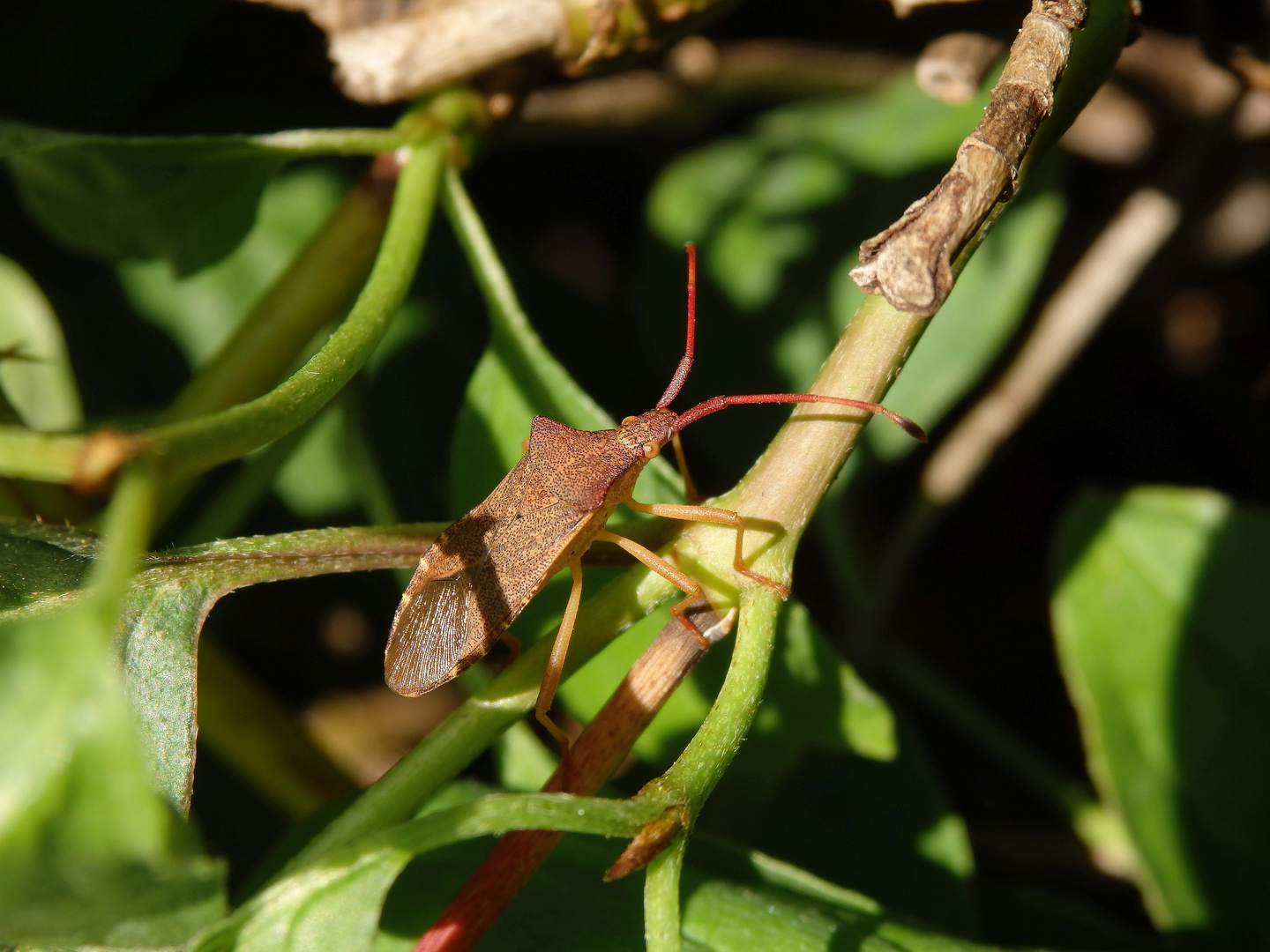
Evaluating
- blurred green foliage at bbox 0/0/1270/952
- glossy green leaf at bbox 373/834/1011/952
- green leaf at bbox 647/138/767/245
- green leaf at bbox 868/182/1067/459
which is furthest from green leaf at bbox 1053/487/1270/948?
green leaf at bbox 647/138/767/245

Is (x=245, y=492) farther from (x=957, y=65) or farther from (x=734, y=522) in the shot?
(x=957, y=65)

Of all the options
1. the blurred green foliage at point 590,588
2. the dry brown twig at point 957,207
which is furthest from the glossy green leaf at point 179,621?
the dry brown twig at point 957,207

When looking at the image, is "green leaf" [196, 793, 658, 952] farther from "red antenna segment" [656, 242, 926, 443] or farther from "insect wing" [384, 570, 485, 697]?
"insect wing" [384, 570, 485, 697]

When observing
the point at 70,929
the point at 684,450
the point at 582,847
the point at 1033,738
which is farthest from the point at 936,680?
the point at 70,929

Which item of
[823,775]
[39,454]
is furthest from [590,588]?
[39,454]

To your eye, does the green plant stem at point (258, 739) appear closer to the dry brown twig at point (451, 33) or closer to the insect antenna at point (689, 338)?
the insect antenna at point (689, 338)

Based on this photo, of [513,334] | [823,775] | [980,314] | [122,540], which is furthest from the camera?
[980,314]

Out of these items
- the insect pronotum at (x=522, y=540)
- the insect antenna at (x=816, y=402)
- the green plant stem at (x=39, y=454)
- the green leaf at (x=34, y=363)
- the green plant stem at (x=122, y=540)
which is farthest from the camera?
the green leaf at (x=34, y=363)
